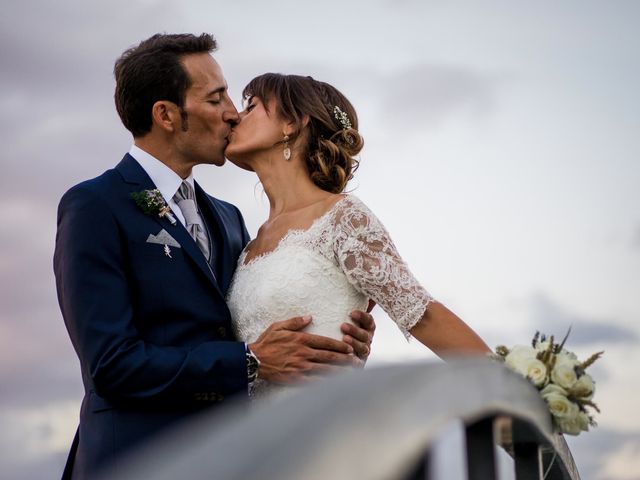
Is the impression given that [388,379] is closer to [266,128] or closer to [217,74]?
[266,128]

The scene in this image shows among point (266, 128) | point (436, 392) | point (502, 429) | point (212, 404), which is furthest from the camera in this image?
point (266, 128)

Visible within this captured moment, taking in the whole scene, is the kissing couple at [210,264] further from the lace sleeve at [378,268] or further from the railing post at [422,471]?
the railing post at [422,471]

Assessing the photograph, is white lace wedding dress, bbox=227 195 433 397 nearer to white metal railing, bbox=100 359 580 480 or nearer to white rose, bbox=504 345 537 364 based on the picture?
white rose, bbox=504 345 537 364

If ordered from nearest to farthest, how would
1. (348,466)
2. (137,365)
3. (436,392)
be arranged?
(348,466) < (436,392) < (137,365)

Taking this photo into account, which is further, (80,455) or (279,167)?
(279,167)

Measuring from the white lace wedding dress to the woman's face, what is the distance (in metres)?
0.63

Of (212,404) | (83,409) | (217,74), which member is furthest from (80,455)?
(217,74)

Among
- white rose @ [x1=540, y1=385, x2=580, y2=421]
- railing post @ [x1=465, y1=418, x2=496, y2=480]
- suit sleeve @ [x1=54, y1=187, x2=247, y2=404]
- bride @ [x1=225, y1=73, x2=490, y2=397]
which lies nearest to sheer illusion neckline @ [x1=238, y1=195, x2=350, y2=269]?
bride @ [x1=225, y1=73, x2=490, y2=397]

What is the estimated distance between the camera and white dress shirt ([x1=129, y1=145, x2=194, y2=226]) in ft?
14.8

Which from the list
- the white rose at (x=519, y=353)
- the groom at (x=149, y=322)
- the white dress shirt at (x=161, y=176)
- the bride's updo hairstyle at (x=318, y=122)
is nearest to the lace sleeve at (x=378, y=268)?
the groom at (x=149, y=322)

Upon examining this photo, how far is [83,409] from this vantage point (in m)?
4.16

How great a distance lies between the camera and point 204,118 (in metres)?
4.90

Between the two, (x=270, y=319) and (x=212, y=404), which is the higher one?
(x=270, y=319)

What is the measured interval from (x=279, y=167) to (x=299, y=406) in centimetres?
382
